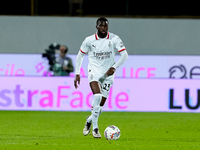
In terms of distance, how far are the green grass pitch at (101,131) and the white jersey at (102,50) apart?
3.97ft

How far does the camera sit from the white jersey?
8148 mm

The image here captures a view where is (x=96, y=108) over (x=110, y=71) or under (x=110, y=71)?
under

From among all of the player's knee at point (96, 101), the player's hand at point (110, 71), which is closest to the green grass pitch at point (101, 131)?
the player's knee at point (96, 101)

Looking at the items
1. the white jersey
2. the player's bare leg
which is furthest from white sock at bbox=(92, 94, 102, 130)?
the white jersey

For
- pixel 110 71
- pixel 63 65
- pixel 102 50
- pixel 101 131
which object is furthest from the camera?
pixel 63 65

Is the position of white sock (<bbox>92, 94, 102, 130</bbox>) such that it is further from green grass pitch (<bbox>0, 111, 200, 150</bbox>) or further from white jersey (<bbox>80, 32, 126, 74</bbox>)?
white jersey (<bbox>80, 32, 126, 74</bbox>)

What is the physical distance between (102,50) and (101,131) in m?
1.91

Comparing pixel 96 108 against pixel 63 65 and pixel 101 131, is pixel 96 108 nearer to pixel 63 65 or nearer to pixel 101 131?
pixel 101 131

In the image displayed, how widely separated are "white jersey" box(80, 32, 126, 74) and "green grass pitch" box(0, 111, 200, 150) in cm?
121

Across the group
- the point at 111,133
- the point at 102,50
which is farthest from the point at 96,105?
the point at 102,50

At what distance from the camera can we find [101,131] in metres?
9.33
